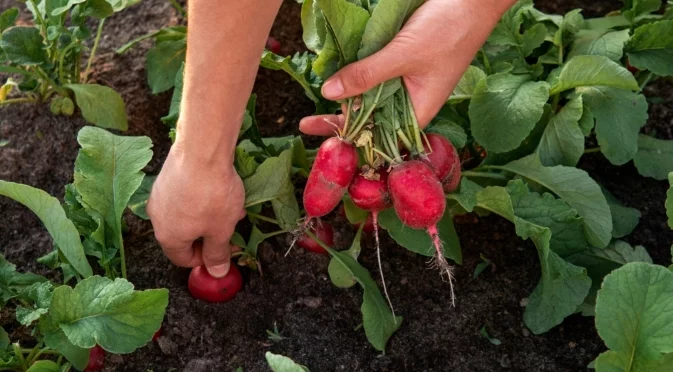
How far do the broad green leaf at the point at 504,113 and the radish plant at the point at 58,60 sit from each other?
95 cm

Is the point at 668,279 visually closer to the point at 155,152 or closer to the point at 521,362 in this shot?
the point at 521,362

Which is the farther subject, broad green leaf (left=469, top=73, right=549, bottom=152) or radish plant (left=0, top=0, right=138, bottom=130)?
radish plant (left=0, top=0, right=138, bottom=130)

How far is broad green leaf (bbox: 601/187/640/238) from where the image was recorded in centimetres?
210

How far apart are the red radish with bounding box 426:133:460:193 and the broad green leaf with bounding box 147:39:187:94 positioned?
0.87m

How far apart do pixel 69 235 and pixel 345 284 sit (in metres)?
0.64

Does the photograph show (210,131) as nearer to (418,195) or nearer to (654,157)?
A: (418,195)

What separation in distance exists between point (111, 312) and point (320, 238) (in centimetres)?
61

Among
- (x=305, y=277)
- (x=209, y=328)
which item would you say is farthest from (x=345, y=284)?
(x=209, y=328)

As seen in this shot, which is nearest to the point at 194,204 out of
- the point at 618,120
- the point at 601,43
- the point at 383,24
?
the point at 383,24

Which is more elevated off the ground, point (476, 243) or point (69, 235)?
point (69, 235)

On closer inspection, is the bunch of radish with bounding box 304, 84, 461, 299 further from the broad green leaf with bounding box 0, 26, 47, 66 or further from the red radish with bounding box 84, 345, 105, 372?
the broad green leaf with bounding box 0, 26, 47, 66

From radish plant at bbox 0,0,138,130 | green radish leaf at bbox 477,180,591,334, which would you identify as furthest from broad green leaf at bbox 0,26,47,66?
green radish leaf at bbox 477,180,591,334

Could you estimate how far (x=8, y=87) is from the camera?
2.37m

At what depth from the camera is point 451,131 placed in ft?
6.57
